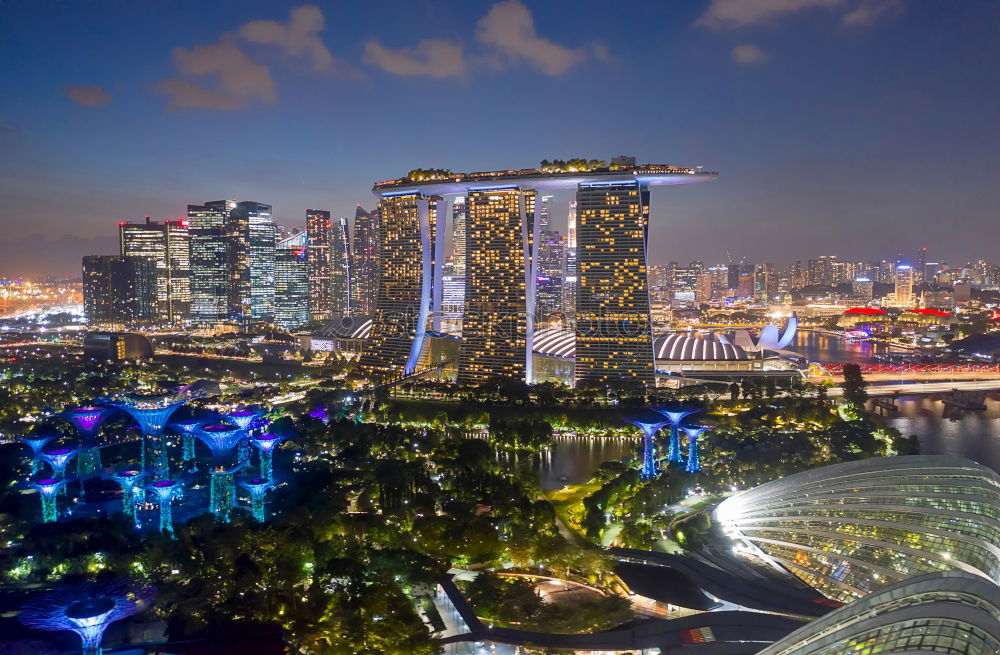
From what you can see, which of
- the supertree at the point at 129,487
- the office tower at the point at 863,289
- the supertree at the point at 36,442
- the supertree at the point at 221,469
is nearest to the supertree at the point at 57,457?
the supertree at the point at 36,442

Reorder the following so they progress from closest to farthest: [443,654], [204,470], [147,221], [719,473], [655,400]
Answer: [443,654] < [719,473] < [204,470] < [655,400] < [147,221]

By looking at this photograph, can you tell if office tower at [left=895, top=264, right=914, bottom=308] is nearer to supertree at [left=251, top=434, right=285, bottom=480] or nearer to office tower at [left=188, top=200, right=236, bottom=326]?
office tower at [left=188, top=200, right=236, bottom=326]

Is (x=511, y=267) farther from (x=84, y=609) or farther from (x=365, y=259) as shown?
(x=365, y=259)

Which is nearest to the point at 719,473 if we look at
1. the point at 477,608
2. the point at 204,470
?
the point at 477,608

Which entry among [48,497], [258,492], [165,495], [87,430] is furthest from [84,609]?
[87,430]

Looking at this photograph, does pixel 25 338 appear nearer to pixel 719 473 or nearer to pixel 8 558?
pixel 8 558
